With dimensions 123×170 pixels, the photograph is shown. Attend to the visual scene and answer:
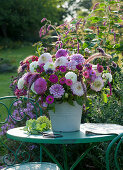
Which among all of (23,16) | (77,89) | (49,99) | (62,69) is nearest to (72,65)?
(62,69)

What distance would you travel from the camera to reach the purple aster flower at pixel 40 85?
2.10 meters

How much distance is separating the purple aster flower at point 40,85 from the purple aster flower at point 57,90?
0.06 meters

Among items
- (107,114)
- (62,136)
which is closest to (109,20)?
(107,114)

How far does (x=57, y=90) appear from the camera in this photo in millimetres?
2109

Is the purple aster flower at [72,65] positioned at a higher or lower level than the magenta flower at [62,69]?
higher

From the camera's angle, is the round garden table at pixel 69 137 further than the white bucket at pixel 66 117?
No

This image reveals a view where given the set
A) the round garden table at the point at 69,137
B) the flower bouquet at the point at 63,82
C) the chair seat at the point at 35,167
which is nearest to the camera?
the round garden table at the point at 69,137

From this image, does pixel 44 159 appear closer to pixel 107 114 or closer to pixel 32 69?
pixel 107 114

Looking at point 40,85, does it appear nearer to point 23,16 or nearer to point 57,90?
point 57,90

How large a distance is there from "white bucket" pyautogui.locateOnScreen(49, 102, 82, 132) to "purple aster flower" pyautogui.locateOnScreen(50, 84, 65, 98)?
0.11m

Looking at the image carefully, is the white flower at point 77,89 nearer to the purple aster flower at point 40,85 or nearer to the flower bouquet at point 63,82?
the flower bouquet at point 63,82

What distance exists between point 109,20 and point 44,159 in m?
2.09

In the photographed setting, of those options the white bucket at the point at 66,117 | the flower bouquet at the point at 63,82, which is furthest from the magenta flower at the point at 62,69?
the white bucket at the point at 66,117

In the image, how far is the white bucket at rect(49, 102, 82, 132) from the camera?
2.19 meters
